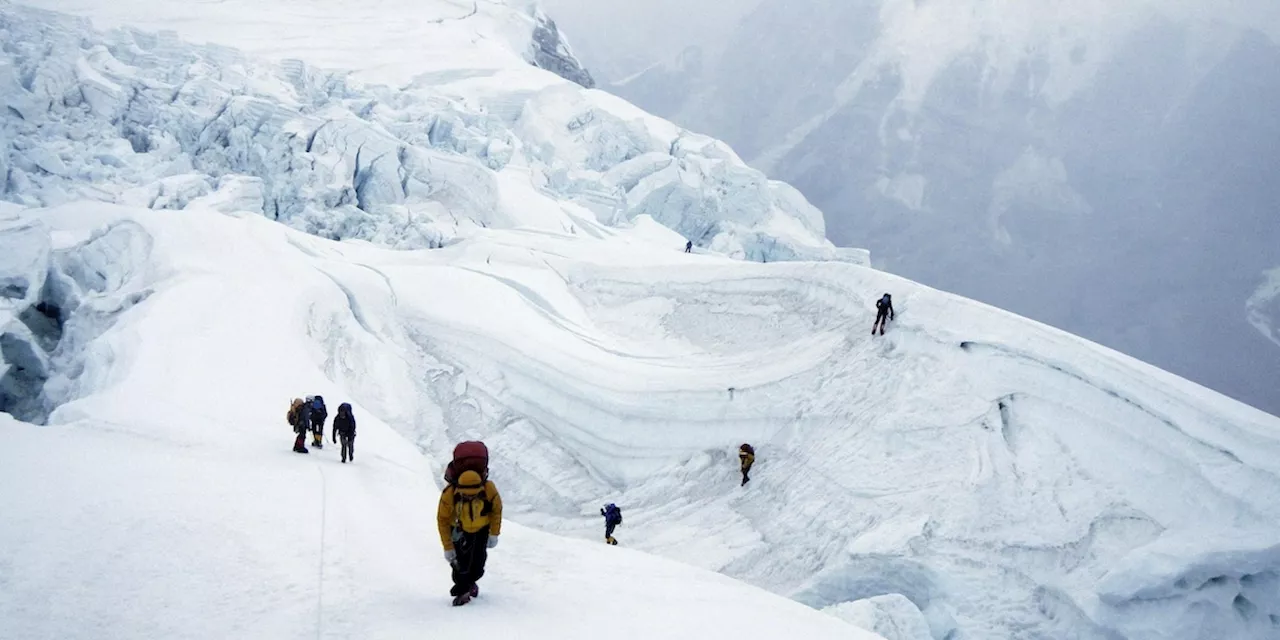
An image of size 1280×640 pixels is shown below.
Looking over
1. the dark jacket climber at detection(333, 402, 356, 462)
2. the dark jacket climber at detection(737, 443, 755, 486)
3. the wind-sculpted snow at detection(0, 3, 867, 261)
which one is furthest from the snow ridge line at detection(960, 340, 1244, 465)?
the wind-sculpted snow at detection(0, 3, 867, 261)

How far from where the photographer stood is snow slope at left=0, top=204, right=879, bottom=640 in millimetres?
3904

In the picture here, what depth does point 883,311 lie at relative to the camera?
12.3 m

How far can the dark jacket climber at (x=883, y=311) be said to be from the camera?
1227 cm

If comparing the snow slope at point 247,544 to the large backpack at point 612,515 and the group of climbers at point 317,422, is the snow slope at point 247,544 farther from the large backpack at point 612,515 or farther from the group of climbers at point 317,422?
the large backpack at point 612,515

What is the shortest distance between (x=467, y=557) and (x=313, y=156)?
30.0 m

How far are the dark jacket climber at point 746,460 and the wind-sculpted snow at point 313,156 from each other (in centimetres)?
1767

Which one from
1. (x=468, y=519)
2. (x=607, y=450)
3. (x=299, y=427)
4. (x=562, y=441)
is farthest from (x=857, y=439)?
(x=468, y=519)

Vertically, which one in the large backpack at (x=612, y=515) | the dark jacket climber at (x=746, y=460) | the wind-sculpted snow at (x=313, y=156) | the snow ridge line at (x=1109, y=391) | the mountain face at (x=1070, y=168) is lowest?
the large backpack at (x=612, y=515)

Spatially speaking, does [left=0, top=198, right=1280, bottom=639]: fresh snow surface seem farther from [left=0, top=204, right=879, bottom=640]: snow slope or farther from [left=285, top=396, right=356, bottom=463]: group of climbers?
[left=285, top=396, right=356, bottom=463]: group of climbers

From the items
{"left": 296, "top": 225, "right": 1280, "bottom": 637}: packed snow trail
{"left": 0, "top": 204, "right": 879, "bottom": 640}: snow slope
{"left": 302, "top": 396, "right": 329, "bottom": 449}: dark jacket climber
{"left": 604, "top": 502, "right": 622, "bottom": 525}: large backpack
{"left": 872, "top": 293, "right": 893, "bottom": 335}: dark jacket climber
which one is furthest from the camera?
{"left": 872, "top": 293, "right": 893, "bottom": 335}: dark jacket climber

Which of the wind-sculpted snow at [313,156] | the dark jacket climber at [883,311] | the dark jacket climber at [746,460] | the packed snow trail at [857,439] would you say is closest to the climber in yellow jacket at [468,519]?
the packed snow trail at [857,439]

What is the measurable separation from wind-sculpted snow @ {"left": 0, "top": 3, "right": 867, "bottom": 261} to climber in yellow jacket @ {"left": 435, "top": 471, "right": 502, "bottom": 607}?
23457 millimetres

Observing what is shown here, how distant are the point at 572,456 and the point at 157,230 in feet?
42.1

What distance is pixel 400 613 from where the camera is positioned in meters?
4.08
